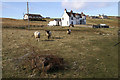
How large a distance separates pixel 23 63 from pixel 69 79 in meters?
4.12

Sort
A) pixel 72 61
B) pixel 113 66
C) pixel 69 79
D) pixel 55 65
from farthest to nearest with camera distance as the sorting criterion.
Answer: pixel 72 61 → pixel 113 66 → pixel 55 65 → pixel 69 79

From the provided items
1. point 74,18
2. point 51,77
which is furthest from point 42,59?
point 74,18

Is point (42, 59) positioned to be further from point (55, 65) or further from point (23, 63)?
point (23, 63)

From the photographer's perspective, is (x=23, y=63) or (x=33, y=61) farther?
(x=23, y=63)

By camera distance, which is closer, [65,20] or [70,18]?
[70,18]

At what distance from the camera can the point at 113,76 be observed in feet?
23.2

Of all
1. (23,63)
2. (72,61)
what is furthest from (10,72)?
(72,61)

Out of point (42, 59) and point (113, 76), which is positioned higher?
point (42, 59)

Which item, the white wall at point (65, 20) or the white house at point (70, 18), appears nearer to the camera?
the white house at point (70, 18)

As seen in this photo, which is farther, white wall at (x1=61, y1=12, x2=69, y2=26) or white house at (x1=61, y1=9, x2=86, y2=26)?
white wall at (x1=61, y1=12, x2=69, y2=26)

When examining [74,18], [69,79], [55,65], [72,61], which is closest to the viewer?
[69,79]

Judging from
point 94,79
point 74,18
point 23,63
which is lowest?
point 94,79

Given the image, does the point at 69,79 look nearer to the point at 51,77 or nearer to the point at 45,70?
the point at 51,77

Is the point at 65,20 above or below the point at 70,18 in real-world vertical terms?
below
